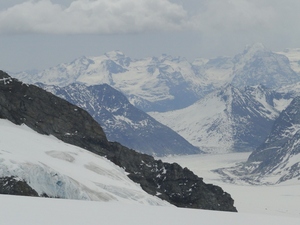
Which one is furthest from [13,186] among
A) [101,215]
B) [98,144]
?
[98,144]

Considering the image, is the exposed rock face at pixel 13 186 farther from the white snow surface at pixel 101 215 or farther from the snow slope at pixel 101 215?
the white snow surface at pixel 101 215

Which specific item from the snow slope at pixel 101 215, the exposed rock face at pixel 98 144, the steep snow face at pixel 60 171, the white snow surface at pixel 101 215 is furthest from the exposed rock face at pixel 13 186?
the exposed rock face at pixel 98 144

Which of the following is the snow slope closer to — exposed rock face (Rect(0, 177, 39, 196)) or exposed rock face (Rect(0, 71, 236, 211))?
exposed rock face (Rect(0, 177, 39, 196))

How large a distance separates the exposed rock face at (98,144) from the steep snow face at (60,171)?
18.9 metres

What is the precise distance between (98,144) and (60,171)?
59072 millimetres

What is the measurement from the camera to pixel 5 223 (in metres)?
15.3

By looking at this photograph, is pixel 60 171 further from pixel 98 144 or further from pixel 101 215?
pixel 98 144

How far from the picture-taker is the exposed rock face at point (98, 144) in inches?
4045

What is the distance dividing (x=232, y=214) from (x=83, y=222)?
6.70m

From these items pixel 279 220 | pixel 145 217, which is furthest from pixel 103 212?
pixel 279 220

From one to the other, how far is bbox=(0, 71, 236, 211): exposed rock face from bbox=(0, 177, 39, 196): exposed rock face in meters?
55.7

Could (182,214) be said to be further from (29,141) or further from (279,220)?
(29,141)

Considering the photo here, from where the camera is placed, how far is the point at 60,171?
52156mm

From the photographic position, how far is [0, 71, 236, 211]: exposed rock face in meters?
103
